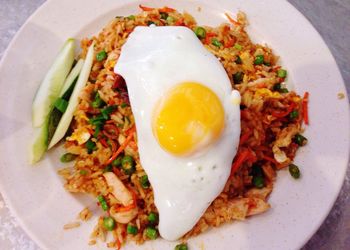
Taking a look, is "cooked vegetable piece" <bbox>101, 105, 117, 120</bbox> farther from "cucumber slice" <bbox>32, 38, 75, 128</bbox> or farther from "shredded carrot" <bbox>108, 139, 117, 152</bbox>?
"cucumber slice" <bbox>32, 38, 75, 128</bbox>

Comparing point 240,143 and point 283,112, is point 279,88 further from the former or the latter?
point 240,143

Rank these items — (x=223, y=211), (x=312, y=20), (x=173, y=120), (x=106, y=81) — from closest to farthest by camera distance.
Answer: (x=173, y=120) → (x=223, y=211) → (x=106, y=81) → (x=312, y=20)

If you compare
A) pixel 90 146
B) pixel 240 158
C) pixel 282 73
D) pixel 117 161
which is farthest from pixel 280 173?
pixel 90 146

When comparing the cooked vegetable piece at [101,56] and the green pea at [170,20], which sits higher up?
the green pea at [170,20]

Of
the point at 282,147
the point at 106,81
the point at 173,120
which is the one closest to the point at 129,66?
the point at 106,81

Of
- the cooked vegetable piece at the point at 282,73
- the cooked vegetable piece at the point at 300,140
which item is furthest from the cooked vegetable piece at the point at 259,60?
the cooked vegetable piece at the point at 300,140

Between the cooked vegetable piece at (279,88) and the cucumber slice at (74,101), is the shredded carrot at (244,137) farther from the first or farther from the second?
the cucumber slice at (74,101)

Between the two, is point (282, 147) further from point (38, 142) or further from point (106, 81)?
point (38, 142)
